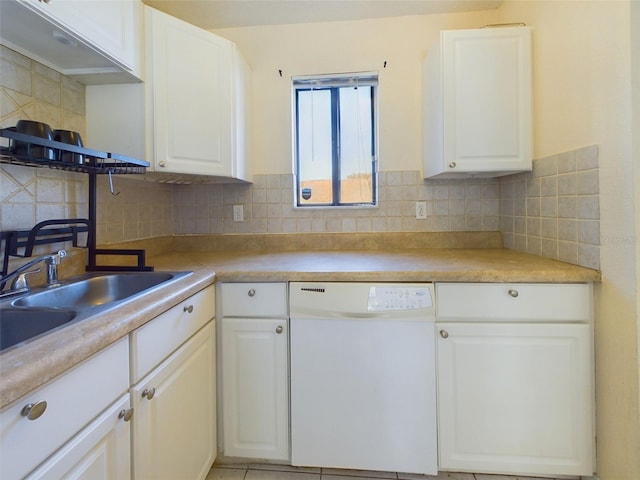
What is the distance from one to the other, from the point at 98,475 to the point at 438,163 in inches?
69.2

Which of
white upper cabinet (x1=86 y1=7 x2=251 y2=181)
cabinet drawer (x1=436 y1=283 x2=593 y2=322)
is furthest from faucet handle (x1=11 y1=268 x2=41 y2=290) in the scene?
cabinet drawer (x1=436 y1=283 x2=593 y2=322)

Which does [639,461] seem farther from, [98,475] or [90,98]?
[90,98]

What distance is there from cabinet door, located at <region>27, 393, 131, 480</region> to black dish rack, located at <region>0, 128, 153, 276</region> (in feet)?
2.14

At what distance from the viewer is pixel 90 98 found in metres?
1.44

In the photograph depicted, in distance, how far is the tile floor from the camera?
4.37ft

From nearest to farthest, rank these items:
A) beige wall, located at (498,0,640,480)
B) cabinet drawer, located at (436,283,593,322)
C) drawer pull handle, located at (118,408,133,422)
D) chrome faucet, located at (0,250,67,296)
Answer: drawer pull handle, located at (118,408,133,422), chrome faucet, located at (0,250,67,296), beige wall, located at (498,0,640,480), cabinet drawer, located at (436,283,593,322)

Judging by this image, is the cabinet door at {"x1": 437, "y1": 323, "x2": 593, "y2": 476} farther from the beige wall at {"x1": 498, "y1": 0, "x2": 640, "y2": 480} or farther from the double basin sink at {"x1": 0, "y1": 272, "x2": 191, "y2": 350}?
the double basin sink at {"x1": 0, "y1": 272, "x2": 191, "y2": 350}

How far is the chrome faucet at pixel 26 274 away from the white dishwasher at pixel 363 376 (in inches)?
33.2

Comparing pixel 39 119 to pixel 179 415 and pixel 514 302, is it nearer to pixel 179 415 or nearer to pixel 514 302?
pixel 179 415

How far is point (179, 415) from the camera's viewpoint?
105cm

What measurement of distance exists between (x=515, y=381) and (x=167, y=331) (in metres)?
1.31

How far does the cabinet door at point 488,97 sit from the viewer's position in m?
1.54

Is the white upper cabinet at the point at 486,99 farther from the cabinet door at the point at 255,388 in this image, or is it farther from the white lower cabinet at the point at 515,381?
the cabinet door at the point at 255,388

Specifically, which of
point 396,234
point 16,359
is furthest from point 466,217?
point 16,359
